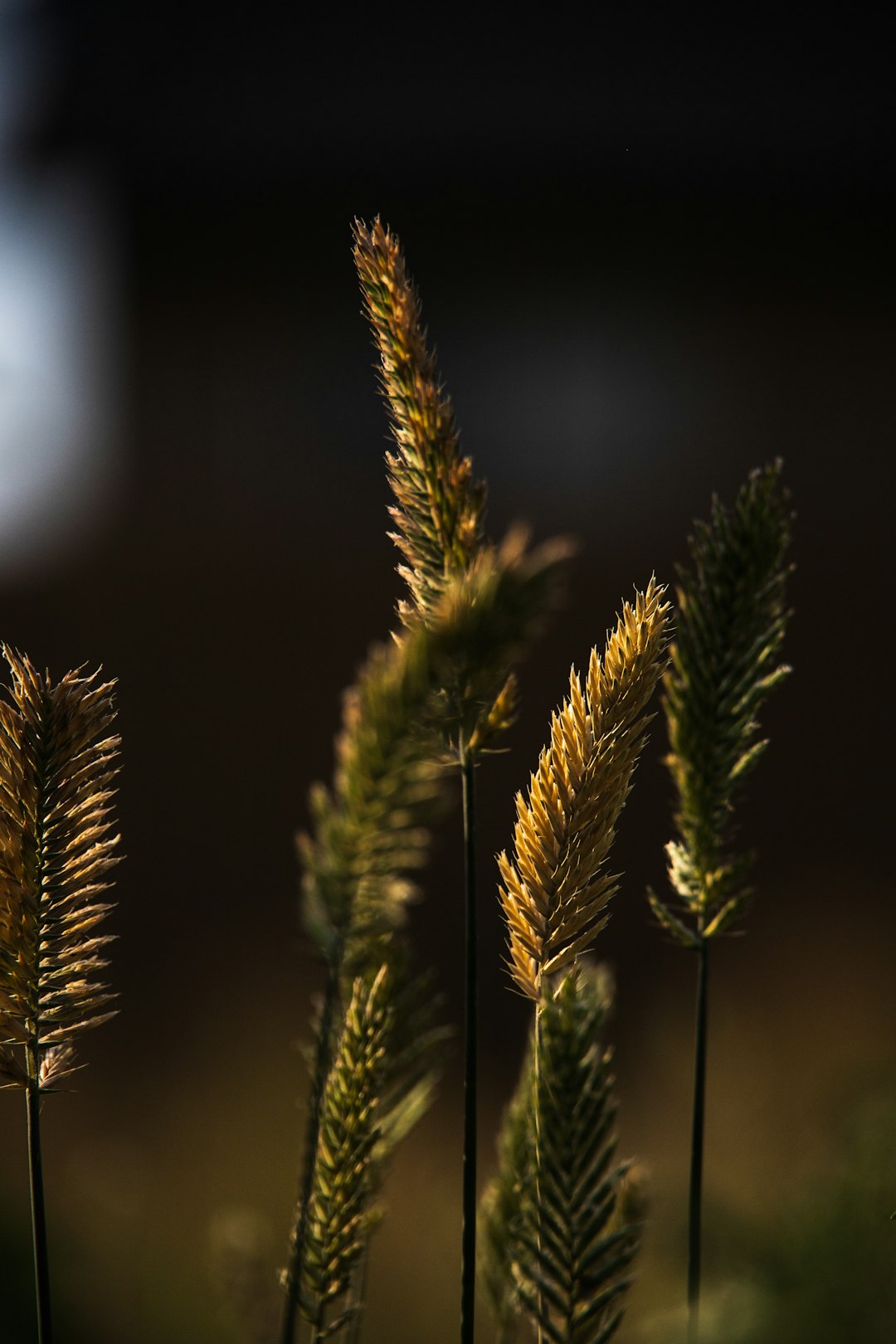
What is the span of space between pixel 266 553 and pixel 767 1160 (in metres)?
2.21

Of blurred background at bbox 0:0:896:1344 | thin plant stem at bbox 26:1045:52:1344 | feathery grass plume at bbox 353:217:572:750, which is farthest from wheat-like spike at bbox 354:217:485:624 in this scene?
blurred background at bbox 0:0:896:1344

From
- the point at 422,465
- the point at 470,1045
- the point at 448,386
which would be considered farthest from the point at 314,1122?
the point at 448,386

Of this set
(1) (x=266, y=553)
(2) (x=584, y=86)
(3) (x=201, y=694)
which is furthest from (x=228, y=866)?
(2) (x=584, y=86)

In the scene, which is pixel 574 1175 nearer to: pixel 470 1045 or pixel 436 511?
pixel 470 1045

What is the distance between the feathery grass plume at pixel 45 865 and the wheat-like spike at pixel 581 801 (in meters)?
0.09

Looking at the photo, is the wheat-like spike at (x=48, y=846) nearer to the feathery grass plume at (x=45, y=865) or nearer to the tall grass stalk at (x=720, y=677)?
the feathery grass plume at (x=45, y=865)

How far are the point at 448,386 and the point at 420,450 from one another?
214 centimetres

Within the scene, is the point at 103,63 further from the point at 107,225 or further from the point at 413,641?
the point at 413,641

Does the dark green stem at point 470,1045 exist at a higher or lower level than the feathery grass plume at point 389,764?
lower

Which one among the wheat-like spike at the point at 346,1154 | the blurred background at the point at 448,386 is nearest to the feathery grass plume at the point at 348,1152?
the wheat-like spike at the point at 346,1154

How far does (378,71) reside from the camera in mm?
3104

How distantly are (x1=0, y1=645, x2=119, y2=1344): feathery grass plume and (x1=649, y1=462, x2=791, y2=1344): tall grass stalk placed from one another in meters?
0.12

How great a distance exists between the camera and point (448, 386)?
2.35m

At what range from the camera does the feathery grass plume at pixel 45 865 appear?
261mm
